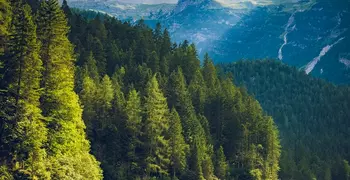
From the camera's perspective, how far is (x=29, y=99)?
45.8 metres

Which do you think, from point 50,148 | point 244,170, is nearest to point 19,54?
point 50,148

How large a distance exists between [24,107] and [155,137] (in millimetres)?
30947

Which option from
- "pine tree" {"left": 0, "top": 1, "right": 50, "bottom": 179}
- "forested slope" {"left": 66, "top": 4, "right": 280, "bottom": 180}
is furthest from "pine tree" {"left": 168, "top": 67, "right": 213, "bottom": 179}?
"pine tree" {"left": 0, "top": 1, "right": 50, "bottom": 179}

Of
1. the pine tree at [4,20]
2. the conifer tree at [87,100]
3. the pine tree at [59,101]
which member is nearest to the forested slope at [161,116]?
the conifer tree at [87,100]

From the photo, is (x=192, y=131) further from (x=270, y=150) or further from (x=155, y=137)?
(x=270, y=150)

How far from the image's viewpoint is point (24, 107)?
44812 mm

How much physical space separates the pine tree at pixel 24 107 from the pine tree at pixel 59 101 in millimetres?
1912

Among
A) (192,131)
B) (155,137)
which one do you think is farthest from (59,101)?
(192,131)

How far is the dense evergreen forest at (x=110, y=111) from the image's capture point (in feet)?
150

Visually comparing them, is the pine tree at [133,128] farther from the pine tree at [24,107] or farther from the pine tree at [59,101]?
the pine tree at [24,107]

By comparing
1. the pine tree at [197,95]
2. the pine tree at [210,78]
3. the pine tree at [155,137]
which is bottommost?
the pine tree at [155,137]

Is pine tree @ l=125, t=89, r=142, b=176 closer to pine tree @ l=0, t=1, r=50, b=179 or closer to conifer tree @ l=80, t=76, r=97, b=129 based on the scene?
conifer tree @ l=80, t=76, r=97, b=129

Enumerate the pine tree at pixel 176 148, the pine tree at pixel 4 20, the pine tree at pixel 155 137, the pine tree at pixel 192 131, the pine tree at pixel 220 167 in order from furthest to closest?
the pine tree at pixel 220 167 → the pine tree at pixel 192 131 → the pine tree at pixel 176 148 → the pine tree at pixel 155 137 → the pine tree at pixel 4 20

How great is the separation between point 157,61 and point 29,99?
59962 mm
